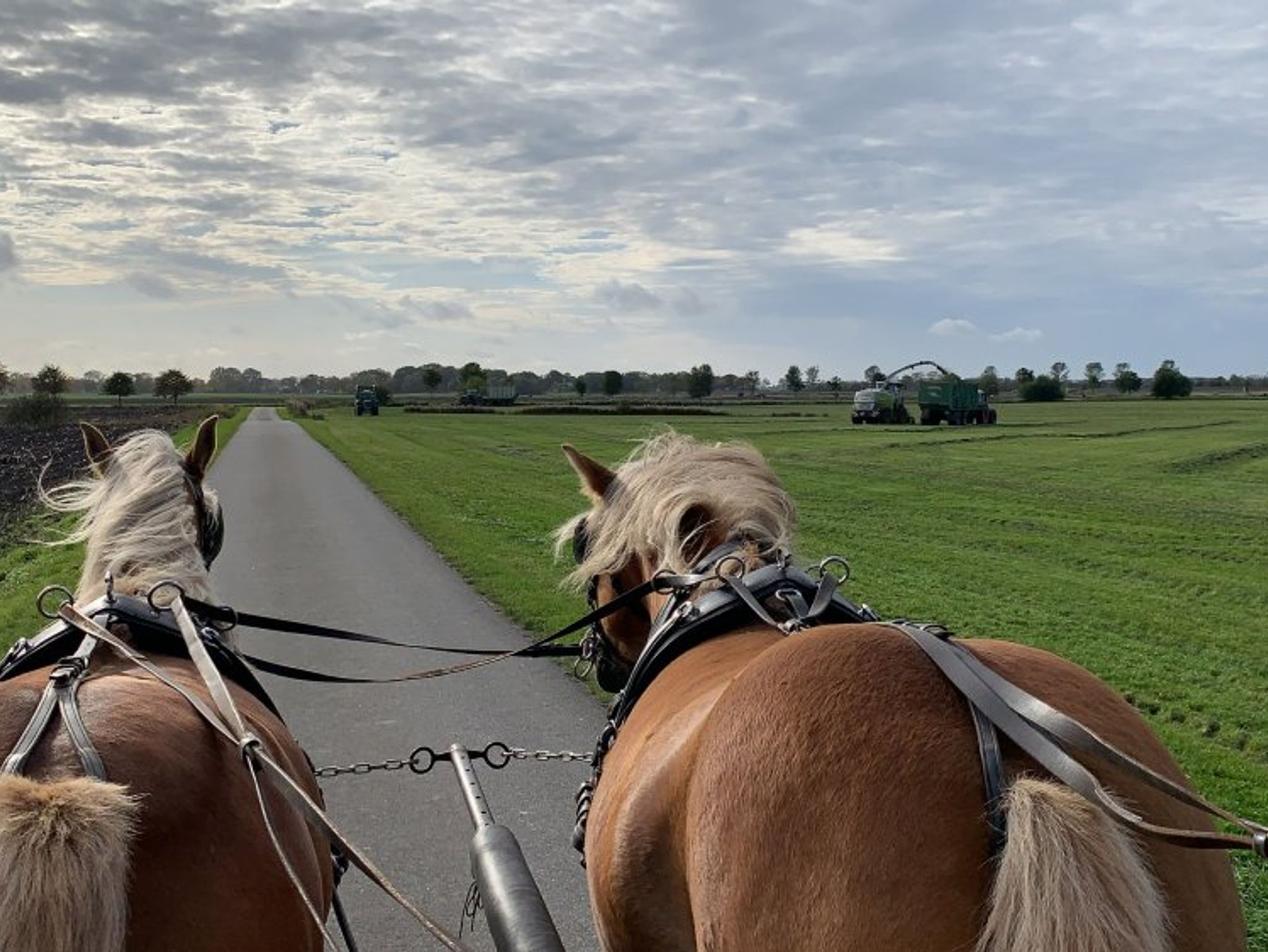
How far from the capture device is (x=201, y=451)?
448 centimetres

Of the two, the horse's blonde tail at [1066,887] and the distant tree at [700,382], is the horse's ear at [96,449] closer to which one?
the horse's blonde tail at [1066,887]

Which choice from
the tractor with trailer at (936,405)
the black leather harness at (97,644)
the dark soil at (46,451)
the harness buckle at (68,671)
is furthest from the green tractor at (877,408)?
the harness buckle at (68,671)

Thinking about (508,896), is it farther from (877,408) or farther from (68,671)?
(877,408)

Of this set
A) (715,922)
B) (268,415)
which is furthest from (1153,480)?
(268,415)

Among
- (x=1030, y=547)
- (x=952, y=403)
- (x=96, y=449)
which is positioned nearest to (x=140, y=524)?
A: (x=96, y=449)

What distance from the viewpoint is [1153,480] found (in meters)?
29.1

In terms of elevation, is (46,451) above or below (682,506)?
below

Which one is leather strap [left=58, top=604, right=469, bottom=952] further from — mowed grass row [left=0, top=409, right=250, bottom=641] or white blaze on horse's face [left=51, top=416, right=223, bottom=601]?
mowed grass row [left=0, top=409, right=250, bottom=641]

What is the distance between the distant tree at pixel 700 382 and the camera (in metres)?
137

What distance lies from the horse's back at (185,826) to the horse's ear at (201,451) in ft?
5.62

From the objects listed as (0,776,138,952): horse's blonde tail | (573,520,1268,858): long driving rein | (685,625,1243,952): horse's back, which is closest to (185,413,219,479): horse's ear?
(573,520,1268,858): long driving rein

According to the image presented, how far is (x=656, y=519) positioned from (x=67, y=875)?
237cm

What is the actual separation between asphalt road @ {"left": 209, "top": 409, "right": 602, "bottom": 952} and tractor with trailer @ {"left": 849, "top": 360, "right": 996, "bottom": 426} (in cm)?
5216

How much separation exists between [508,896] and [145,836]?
91cm
